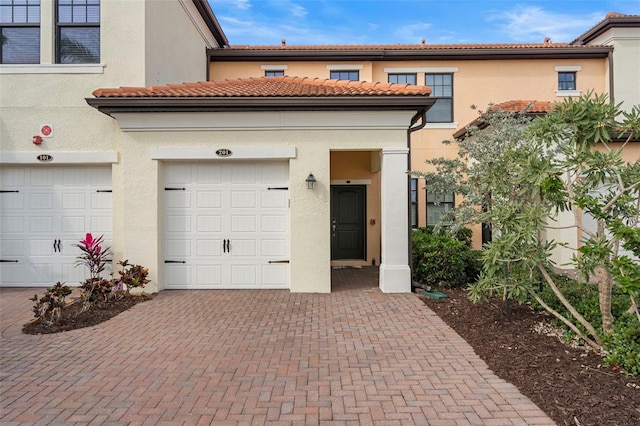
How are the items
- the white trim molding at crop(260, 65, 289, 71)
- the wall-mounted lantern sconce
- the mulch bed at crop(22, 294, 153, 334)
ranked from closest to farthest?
the mulch bed at crop(22, 294, 153, 334) → the wall-mounted lantern sconce → the white trim molding at crop(260, 65, 289, 71)

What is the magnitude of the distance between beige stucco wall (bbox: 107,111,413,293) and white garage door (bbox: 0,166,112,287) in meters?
0.98

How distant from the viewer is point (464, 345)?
5266mm

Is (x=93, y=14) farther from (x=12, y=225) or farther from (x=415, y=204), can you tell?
(x=415, y=204)

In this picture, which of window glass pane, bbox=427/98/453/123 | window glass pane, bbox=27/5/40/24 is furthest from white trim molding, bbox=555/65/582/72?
window glass pane, bbox=27/5/40/24

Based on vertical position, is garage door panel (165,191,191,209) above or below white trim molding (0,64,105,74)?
below

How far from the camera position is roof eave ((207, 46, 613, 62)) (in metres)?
13.6

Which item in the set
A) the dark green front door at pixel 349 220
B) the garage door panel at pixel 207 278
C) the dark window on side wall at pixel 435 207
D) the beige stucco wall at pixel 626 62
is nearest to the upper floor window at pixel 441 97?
the dark window on side wall at pixel 435 207

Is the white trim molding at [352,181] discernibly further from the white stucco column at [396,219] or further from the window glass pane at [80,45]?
the window glass pane at [80,45]

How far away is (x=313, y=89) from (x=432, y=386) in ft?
21.7

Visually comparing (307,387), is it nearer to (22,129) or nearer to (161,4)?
(22,129)

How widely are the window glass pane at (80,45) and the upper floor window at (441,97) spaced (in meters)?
10.2

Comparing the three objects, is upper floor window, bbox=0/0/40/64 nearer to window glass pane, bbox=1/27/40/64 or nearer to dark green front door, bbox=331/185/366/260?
window glass pane, bbox=1/27/40/64

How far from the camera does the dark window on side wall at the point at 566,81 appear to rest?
554 inches

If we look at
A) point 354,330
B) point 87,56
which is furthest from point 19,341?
point 87,56
